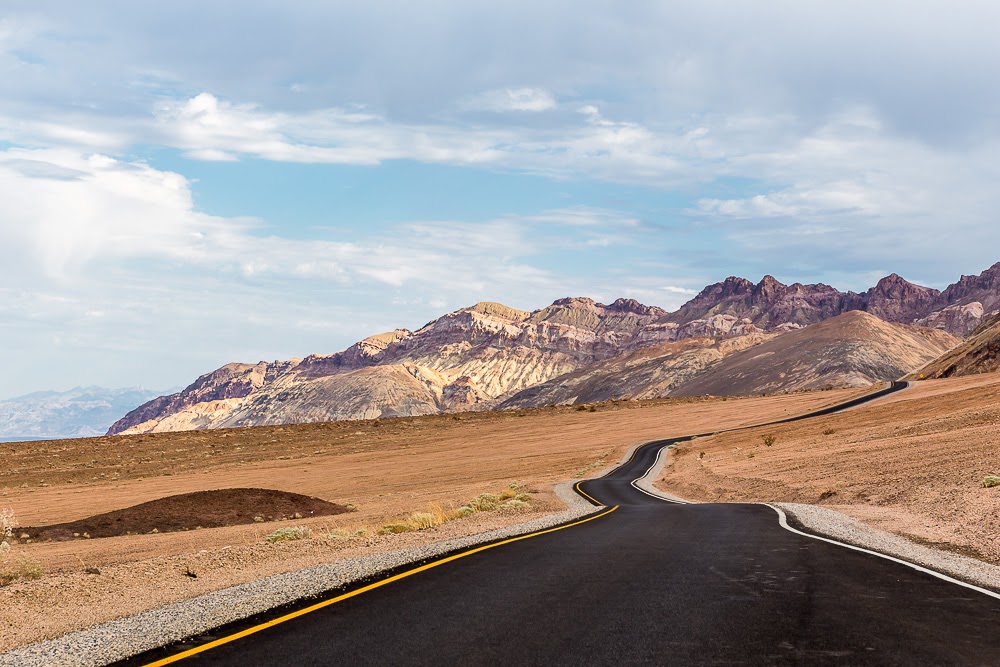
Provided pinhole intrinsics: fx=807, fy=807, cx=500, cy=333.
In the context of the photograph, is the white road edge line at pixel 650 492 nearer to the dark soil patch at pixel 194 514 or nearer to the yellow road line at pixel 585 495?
the yellow road line at pixel 585 495

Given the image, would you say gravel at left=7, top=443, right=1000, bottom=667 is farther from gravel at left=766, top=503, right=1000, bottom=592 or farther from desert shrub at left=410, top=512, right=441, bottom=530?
desert shrub at left=410, top=512, right=441, bottom=530

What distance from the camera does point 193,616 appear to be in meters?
9.69

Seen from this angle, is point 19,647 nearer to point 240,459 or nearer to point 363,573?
point 363,573

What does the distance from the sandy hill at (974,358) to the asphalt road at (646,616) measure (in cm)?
12962

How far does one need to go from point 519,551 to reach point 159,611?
22.3 feet

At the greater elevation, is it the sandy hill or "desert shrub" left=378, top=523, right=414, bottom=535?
the sandy hill

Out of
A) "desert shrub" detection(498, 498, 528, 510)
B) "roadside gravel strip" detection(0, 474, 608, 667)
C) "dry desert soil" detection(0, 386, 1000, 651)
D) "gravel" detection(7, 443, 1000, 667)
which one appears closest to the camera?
"roadside gravel strip" detection(0, 474, 608, 667)

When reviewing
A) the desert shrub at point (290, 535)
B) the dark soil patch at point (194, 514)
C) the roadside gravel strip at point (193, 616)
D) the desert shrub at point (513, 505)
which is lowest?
the dark soil patch at point (194, 514)

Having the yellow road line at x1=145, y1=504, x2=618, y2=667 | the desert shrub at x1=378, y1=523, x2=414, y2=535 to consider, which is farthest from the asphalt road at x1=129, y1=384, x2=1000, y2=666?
the desert shrub at x1=378, y1=523, x2=414, y2=535

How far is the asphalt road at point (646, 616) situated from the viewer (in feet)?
25.1

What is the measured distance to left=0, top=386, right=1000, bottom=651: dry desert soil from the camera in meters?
15.1

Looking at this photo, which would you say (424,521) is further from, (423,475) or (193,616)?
(423,475)

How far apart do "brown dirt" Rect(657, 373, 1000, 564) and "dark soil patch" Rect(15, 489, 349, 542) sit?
831 inches

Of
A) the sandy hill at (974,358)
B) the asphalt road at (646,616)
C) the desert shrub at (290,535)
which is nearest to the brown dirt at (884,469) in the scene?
the asphalt road at (646,616)
